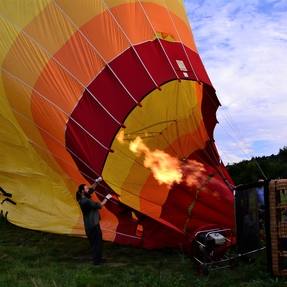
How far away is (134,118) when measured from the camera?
655 cm

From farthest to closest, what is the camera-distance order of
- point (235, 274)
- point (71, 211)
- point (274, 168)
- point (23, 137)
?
point (274, 168) < point (71, 211) < point (23, 137) < point (235, 274)

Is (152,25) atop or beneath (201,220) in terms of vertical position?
atop

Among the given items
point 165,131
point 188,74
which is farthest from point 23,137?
point 188,74

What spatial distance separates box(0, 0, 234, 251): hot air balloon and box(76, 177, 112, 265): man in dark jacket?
0.49 ft

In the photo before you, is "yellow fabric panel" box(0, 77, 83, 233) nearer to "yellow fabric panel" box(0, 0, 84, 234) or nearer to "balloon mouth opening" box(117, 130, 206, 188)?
"yellow fabric panel" box(0, 0, 84, 234)

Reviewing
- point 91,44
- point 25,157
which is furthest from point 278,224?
point 25,157

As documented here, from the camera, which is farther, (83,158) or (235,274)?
(83,158)

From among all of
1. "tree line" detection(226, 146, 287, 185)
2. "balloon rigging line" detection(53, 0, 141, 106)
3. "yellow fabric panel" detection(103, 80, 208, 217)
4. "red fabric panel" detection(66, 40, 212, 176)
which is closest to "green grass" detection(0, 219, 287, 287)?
"yellow fabric panel" detection(103, 80, 208, 217)

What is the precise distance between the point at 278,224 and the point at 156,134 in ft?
8.46

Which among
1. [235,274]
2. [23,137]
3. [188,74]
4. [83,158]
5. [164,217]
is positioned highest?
[188,74]

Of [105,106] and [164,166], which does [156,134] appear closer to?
[164,166]

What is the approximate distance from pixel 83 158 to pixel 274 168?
222 inches

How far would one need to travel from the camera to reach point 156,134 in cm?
689

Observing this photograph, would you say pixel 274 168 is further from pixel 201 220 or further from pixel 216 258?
pixel 216 258
